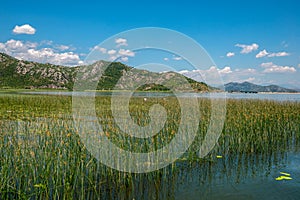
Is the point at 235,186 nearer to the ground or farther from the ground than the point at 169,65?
nearer to the ground

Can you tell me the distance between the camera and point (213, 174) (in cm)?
583

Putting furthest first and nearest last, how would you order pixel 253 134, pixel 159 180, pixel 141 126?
pixel 141 126 → pixel 253 134 → pixel 159 180

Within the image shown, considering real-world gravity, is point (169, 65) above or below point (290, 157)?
above

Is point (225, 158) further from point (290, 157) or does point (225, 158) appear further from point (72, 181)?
point (72, 181)

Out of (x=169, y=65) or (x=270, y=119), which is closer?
(x=169, y=65)

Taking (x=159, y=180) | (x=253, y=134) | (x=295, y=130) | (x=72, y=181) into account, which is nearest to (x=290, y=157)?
(x=253, y=134)

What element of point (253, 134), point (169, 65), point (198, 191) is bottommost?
point (198, 191)

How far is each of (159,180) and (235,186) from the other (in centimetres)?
159

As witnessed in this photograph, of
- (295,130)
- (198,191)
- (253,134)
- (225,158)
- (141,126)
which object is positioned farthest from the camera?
(295,130)

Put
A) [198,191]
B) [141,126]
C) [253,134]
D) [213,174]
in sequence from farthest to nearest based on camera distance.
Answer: [141,126] < [253,134] < [213,174] < [198,191]

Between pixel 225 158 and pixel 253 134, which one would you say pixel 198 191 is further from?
pixel 253 134

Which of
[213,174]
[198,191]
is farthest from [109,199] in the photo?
[213,174]

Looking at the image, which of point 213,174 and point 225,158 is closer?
point 213,174

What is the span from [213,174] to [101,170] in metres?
2.59
